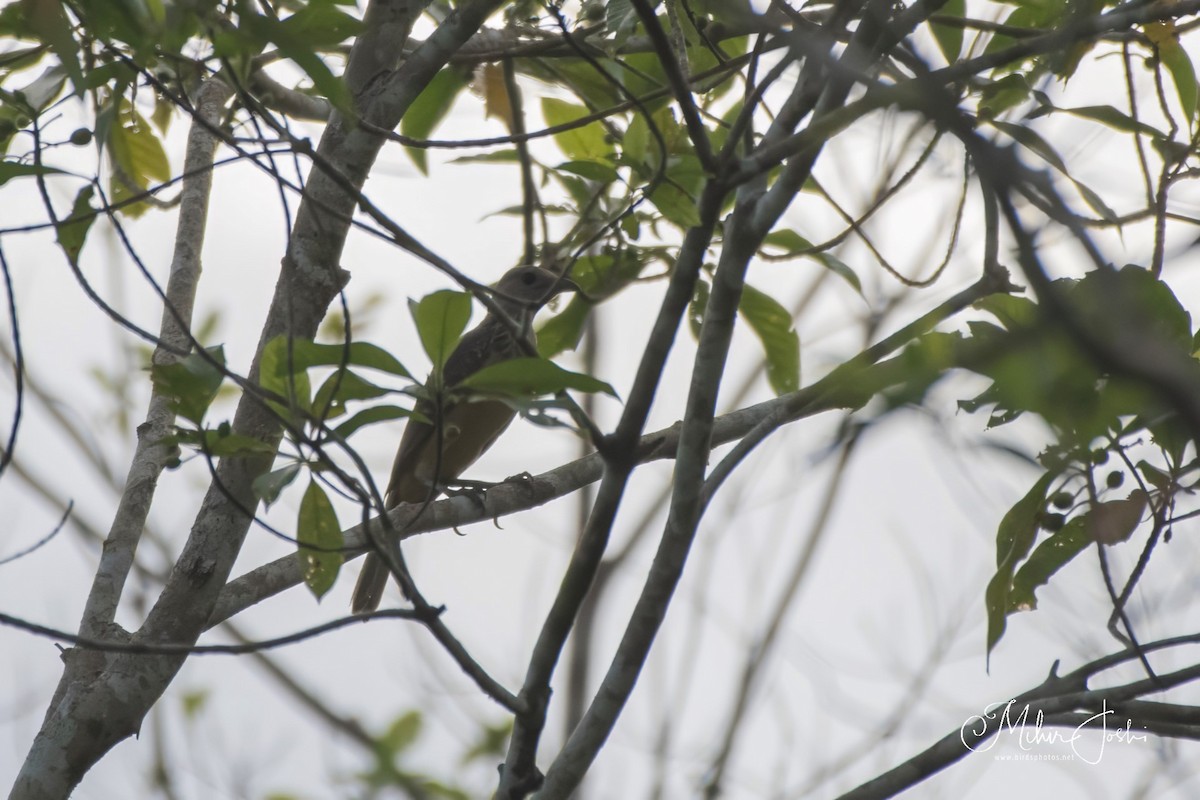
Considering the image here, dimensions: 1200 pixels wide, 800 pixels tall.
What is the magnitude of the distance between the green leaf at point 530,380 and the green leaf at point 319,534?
2.38 ft

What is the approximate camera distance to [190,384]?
104 inches

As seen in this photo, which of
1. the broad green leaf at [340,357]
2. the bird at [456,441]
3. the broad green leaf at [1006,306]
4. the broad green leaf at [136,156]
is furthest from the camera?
the bird at [456,441]

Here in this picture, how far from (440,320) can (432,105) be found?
198 cm

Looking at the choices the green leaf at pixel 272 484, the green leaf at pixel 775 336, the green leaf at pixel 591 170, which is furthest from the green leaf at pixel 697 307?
the green leaf at pixel 272 484

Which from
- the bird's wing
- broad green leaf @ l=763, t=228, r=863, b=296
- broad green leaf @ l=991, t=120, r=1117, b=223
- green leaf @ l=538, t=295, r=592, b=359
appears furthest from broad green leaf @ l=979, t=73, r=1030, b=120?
the bird's wing

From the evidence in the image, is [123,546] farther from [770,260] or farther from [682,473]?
[770,260]

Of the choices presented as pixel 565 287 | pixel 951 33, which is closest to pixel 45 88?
pixel 565 287

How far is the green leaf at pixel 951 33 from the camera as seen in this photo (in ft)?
12.5

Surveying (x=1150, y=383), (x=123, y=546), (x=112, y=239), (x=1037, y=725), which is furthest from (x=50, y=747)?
(x=112, y=239)

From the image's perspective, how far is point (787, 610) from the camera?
787 centimetres

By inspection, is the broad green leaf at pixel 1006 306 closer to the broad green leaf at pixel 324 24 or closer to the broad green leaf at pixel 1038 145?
the broad green leaf at pixel 1038 145

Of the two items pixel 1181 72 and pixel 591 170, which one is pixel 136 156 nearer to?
pixel 591 170

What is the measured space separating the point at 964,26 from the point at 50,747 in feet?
11.5

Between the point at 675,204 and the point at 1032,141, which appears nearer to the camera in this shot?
the point at 675,204
